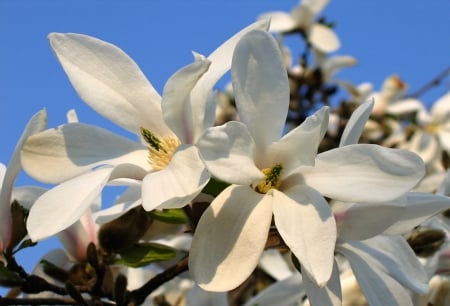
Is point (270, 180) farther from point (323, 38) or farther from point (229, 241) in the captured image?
point (323, 38)

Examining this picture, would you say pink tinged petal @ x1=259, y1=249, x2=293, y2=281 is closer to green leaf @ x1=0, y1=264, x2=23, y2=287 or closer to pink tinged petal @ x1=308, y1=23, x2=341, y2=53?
green leaf @ x1=0, y1=264, x2=23, y2=287

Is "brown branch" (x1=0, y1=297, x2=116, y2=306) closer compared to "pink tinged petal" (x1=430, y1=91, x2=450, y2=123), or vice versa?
"brown branch" (x1=0, y1=297, x2=116, y2=306)

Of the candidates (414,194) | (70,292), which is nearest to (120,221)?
(70,292)

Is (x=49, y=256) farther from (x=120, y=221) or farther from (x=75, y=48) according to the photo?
(x=75, y=48)

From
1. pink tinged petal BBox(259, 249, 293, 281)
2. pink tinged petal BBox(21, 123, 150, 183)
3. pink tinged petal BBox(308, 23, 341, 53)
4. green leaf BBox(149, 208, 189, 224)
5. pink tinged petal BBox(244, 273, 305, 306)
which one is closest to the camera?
pink tinged petal BBox(21, 123, 150, 183)

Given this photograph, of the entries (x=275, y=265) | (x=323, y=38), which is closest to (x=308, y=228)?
(x=275, y=265)

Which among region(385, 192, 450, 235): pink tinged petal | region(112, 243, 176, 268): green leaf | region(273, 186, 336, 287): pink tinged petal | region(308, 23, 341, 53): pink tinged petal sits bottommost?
region(308, 23, 341, 53): pink tinged petal

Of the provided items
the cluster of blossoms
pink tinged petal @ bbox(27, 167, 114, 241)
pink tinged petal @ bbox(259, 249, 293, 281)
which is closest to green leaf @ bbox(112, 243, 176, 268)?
the cluster of blossoms

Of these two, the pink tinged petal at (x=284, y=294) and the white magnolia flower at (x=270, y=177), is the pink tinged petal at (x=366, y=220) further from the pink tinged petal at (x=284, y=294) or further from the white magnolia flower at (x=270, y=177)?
the pink tinged petal at (x=284, y=294)
